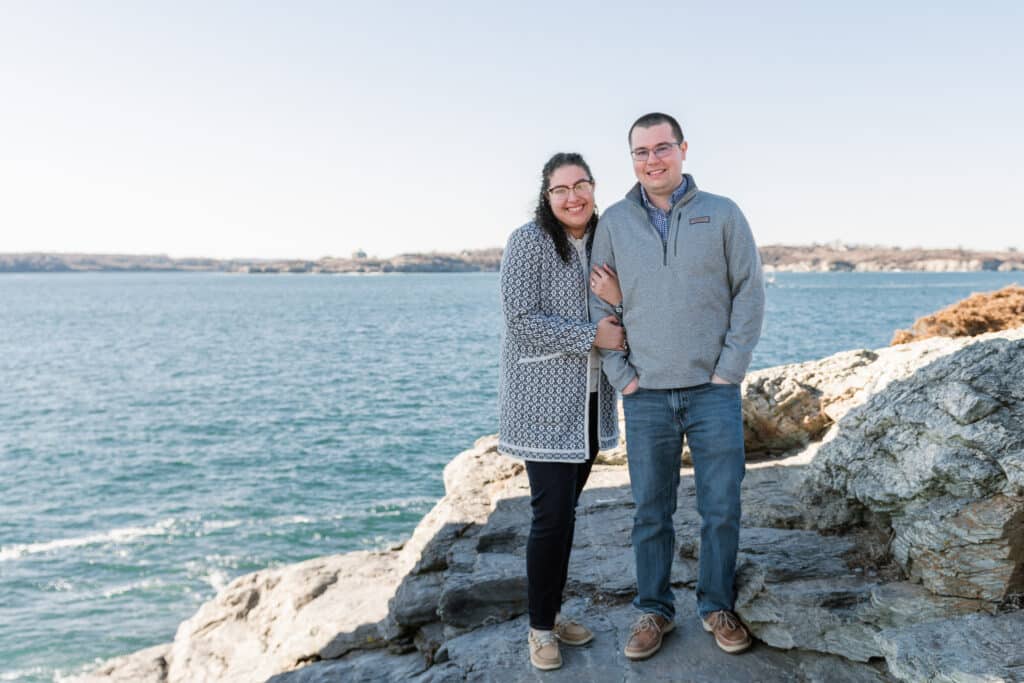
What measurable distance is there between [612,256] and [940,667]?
2.63 m

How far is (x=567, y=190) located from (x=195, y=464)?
2049 cm

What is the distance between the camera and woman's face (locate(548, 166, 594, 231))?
4516 mm

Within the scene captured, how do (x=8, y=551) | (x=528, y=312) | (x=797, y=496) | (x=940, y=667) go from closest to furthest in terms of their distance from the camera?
1. (x=940, y=667)
2. (x=528, y=312)
3. (x=797, y=496)
4. (x=8, y=551)

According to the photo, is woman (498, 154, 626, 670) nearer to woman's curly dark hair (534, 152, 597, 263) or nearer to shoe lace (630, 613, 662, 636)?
woman's curly dark hair (534, 152, 597, 263)

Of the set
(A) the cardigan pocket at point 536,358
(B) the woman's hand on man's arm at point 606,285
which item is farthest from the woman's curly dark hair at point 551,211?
(A) the cardigan pocket at point 536,358

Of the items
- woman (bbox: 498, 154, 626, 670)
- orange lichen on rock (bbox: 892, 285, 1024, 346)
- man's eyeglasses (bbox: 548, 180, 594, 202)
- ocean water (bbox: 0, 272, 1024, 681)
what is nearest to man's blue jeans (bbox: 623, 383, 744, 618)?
woman (bbox: 498, 154, 626, 670)

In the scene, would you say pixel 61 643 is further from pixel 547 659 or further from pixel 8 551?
pixel 547 659

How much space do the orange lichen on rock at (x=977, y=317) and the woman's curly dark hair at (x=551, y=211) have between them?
734 cm

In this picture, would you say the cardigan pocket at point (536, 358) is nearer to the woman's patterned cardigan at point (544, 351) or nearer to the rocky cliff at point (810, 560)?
the woman's patterned cardigan at point (544, 351)

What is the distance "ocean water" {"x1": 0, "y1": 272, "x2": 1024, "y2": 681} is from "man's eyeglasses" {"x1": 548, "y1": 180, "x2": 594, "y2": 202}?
11287 millimetres

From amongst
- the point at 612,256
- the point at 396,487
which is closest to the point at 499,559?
the point at 612,256

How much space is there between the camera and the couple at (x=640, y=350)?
4.48 m

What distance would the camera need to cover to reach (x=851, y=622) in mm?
4766

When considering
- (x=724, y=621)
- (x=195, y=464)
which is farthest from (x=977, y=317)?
(x=195, y=464)
